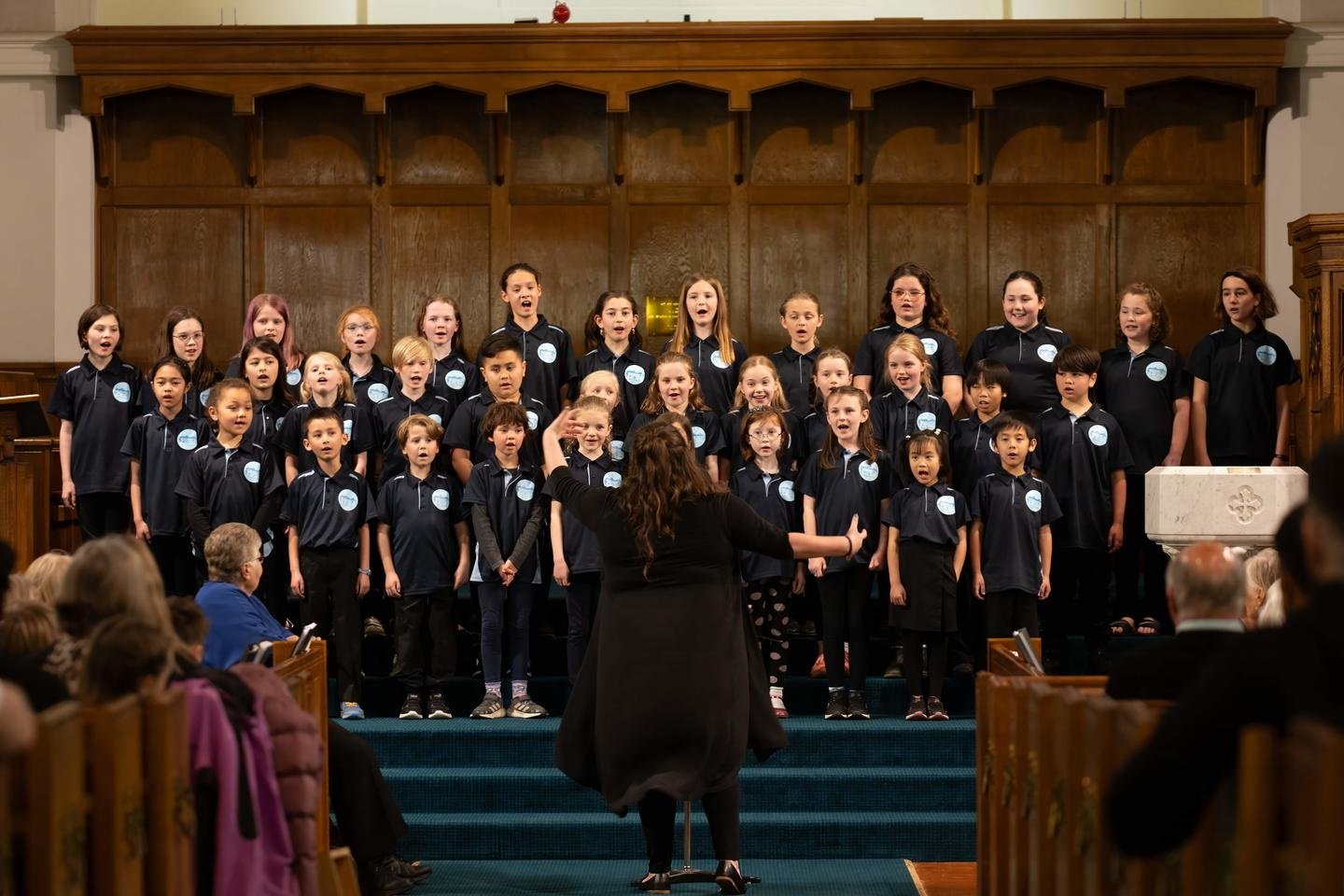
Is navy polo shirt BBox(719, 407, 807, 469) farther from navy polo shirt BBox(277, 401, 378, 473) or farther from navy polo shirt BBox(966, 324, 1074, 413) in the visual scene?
navy polo shirt BBox(277, 401, 378, 473)

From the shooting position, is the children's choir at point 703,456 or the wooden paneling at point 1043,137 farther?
the wooden paneling at point 1043,137

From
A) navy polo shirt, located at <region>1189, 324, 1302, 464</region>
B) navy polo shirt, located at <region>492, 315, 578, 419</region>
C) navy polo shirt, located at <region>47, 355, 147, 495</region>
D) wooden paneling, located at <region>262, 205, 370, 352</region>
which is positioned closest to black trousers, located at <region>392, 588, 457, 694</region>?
navy polo shirt, located at <region>492, 315, 578, 419</region>

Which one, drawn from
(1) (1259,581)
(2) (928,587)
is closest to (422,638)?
(2) (928,587)

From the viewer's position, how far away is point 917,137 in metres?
10.6

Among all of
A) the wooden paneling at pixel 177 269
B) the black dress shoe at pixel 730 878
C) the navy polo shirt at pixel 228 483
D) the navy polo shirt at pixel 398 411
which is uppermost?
the wooden paneling at pixel 177 269

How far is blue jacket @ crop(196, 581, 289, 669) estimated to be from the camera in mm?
5637

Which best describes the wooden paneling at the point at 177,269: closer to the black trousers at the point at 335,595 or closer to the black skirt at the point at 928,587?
the black trousers at the point at 335,595

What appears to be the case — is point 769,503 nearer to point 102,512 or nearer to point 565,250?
point 102,512

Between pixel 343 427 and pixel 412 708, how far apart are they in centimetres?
137

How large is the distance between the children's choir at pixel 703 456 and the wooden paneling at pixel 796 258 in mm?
1841

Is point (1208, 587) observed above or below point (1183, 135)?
below

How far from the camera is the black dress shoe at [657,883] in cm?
591

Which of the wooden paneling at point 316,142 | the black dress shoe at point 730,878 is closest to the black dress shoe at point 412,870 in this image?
the black dress shoe at point 730,878

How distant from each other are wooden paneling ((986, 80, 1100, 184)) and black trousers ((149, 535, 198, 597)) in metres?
5.36
